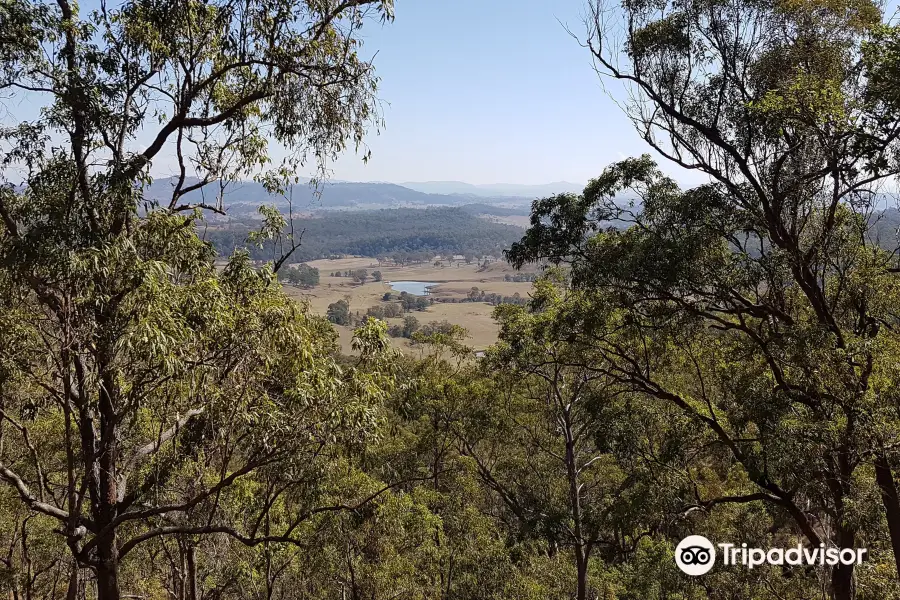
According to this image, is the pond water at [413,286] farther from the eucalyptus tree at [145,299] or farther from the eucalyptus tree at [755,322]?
the eucalyptus tree at [145,299]

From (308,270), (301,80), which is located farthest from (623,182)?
(308,270)

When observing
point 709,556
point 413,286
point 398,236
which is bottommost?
point 413,286

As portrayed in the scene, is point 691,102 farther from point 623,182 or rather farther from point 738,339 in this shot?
point 738,339

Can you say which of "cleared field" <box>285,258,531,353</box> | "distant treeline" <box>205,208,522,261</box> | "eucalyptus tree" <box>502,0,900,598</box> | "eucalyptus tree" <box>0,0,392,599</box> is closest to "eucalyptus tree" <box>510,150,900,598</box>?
"eucalyptus tree" <box>502,0,900,598</box>

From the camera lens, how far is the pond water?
10521cm

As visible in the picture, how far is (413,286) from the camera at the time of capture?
113 metres

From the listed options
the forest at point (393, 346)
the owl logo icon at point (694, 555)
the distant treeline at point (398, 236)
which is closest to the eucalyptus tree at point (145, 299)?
the forest at point (393, 346)

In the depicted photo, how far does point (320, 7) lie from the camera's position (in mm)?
5023

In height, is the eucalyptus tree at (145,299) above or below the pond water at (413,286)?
above

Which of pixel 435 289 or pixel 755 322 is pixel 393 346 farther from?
pixel 435 289

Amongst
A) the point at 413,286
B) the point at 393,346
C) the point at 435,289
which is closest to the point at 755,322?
the point at 393,346

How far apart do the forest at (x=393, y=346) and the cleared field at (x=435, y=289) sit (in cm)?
3603

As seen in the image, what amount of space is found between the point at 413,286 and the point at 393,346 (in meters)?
107

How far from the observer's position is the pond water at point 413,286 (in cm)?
10521
